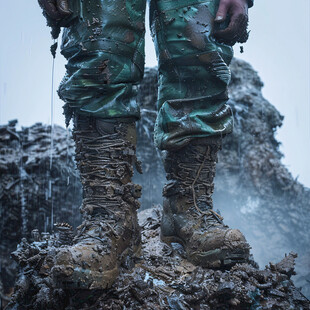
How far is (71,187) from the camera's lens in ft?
12.6

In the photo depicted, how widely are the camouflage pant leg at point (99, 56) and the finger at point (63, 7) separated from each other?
0.11ft

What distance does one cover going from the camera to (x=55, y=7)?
1605 millimetres

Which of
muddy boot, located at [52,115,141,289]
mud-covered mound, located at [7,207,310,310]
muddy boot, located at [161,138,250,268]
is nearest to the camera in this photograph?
mud-covered mound, located at [7,207,310,310]

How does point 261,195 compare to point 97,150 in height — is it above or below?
above

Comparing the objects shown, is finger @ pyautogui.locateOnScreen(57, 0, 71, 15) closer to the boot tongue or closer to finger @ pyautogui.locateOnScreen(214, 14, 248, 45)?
finger @ pyautogui.locateOnScreen(214, 14, 248, 45)

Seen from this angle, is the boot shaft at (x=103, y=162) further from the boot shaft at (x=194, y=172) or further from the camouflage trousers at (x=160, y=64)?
the boot shaft at (x=194, y=172)

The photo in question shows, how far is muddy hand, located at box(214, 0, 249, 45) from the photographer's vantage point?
73.2 inches

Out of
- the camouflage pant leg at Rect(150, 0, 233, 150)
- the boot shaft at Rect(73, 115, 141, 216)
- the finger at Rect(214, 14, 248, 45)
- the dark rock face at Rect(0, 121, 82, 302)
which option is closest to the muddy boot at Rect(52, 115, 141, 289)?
the boot shaft at Rect(73, 115, 141, 216)

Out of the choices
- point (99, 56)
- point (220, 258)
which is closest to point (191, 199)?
point (220, 258)

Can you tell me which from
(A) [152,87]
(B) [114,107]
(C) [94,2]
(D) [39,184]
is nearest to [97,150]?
(B) [114,107]

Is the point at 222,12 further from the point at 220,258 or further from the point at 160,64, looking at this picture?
the point at 220,258

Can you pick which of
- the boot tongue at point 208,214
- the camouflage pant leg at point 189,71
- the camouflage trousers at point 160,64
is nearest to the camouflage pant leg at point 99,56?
the camouflage trousers at point 160,64

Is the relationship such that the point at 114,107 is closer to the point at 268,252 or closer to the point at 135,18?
the point at 135,18

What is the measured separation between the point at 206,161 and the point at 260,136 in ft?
10.6
